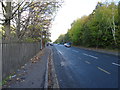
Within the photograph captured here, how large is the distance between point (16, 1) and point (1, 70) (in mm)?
5709

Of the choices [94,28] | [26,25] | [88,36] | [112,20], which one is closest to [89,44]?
[88,36]

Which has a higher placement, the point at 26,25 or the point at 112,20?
the point at 112,20

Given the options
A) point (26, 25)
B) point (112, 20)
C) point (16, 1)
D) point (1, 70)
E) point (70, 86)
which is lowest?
point (70, 86)

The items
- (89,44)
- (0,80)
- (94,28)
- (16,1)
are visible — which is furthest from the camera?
(89,44)

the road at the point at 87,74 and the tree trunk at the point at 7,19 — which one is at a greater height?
the tree trunk at the point at 7,19

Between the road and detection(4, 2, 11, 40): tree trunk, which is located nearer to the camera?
the road

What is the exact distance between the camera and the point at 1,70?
561cm

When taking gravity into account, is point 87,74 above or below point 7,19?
below

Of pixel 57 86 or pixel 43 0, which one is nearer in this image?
pixel 57 86

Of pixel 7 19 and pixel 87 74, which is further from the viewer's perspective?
pixel 7 19

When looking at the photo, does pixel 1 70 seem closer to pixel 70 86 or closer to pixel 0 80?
pixel 0 80

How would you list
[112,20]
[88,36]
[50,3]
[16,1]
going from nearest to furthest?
[16,1], [50,3], [112,20], [88,36]

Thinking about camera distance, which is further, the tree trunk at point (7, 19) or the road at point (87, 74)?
the tree trunk at point (7, 19)

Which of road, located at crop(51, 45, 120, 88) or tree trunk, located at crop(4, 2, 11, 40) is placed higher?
tree trunk, located at crop(4, 2, 11, 40)
